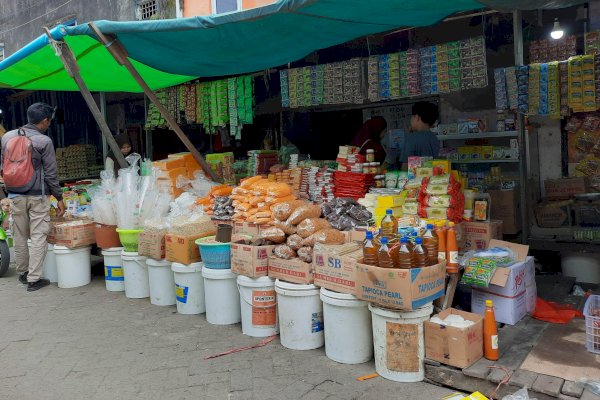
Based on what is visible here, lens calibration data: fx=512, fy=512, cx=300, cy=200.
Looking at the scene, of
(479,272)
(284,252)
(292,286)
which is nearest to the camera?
(479,272)

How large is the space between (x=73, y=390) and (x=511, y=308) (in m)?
3.46

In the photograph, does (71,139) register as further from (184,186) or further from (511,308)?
(511,308)

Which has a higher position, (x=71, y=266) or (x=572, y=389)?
(x=71, y=266)

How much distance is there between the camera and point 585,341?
12.4 feet

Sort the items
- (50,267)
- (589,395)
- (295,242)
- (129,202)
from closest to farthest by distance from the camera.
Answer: (589,395), (295,242), (129,202), (50,267)

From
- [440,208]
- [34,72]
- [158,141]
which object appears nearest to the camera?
[440,208]

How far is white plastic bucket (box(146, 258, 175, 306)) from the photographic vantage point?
18.3 feet

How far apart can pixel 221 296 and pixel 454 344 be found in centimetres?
230

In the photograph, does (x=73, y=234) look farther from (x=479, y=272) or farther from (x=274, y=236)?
(x=479, y=272)

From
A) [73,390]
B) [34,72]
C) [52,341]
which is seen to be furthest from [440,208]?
[34,72]

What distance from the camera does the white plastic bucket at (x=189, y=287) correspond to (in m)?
5.16

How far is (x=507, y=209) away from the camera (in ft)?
19.9

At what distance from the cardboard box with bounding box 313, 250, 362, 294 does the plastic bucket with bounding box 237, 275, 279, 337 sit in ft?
1.91

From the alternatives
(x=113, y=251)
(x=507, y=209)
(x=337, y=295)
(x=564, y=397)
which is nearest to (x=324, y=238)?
(x=337, y=295)
